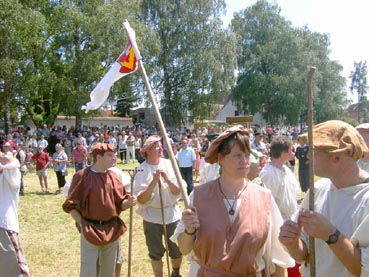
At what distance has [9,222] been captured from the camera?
15.4 ft

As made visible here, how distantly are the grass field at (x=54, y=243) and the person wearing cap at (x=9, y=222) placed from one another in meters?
1.49

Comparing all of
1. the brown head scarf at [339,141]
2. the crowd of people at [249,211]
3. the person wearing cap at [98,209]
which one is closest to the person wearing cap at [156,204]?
the crowd of people at [249,211]

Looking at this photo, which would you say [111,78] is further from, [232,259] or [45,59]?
[45,59]

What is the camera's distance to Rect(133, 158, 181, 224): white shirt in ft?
16.6

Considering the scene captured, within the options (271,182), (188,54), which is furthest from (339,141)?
(188,54)

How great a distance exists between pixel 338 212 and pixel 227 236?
745 mm

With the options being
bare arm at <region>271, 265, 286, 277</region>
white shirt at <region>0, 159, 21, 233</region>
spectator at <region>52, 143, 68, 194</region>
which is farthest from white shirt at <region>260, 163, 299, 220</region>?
spectator at <region>52, 143, 68, 194</region>

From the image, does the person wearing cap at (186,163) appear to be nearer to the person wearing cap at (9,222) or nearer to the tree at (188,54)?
the person wearing cap at (9,222)

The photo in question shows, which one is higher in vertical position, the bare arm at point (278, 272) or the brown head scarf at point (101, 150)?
the brown head scarf at point (101, 150)

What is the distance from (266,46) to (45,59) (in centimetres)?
2257

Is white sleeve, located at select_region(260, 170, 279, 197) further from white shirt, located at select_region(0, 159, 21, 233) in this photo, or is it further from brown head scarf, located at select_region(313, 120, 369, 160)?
white shirt, located at select_region(0, 159, 21, 233)

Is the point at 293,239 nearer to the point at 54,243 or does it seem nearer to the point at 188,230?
the point at 188,230

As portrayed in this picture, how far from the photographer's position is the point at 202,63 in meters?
33.5

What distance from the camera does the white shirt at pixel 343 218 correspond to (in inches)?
81.0
